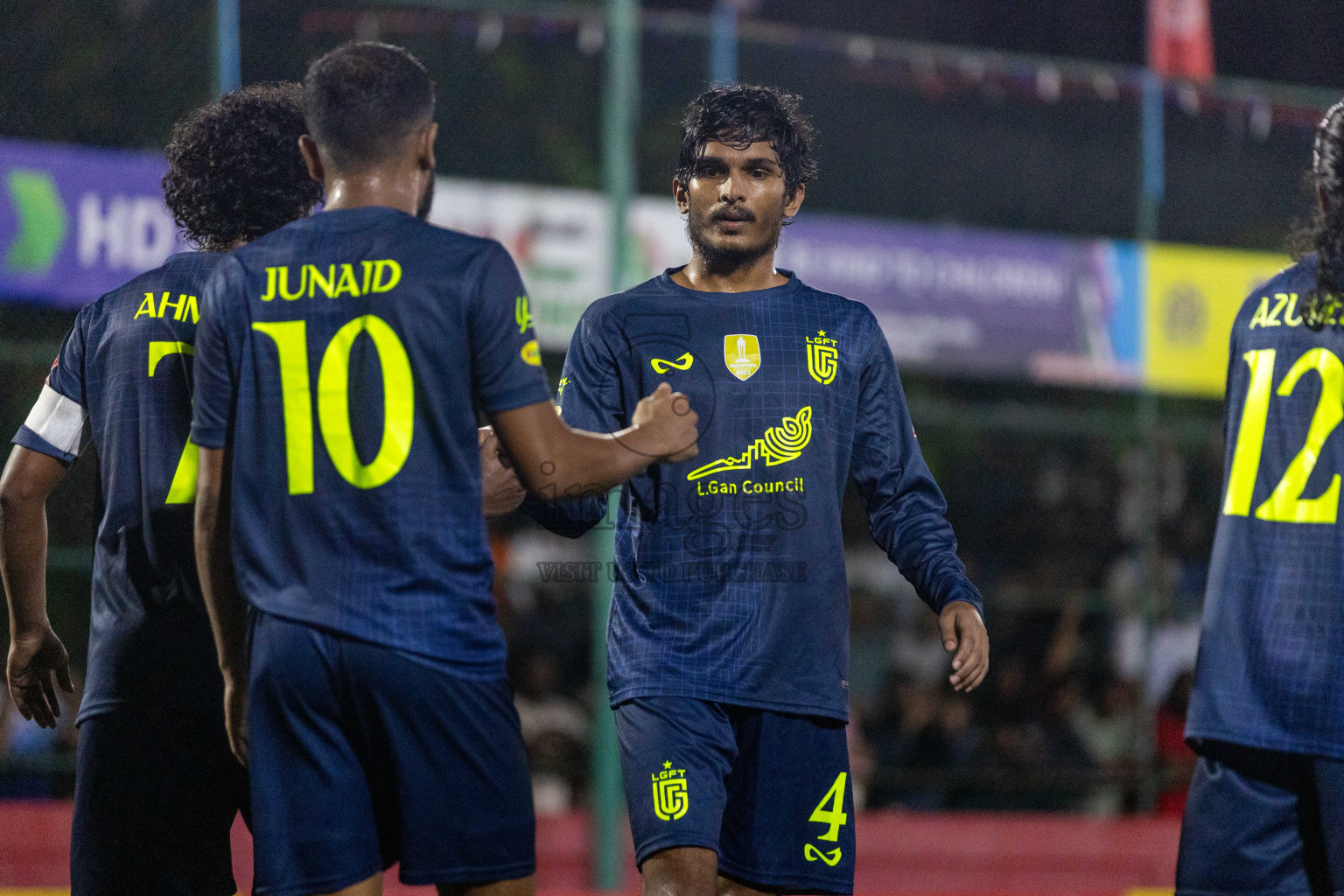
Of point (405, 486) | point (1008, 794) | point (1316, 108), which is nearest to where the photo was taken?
point (405, 486)

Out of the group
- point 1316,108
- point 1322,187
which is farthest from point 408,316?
point 1316,108

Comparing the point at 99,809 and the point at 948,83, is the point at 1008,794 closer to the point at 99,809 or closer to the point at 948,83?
Result: the point at 948,83

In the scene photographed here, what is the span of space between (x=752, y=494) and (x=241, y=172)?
54.0 inches

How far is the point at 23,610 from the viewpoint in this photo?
349 cm

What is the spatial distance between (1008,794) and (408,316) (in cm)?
696

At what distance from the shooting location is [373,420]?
2.64m

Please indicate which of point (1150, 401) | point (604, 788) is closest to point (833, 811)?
point (604, 788)

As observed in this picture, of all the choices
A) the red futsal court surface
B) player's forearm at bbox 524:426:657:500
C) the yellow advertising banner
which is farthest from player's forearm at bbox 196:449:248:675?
the yellow advertising banner

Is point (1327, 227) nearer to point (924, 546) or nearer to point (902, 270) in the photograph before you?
point (924, 546)

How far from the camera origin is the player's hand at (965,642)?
3.27m

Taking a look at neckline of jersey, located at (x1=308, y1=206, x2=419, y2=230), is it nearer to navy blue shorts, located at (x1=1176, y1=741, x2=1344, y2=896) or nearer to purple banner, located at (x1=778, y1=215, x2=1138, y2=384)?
navy blue shorts, located at (x1=1176, y1=741, x2=1344, y2=896)

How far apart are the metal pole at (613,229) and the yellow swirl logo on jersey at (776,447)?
13.7 ft

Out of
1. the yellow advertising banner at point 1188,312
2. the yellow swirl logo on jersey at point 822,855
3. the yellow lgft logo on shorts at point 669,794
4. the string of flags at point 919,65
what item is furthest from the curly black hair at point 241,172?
the yellow advertising banner at point 1188,312

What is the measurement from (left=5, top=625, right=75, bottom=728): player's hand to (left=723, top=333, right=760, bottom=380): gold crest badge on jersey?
1653mm
